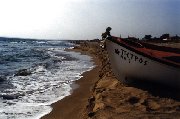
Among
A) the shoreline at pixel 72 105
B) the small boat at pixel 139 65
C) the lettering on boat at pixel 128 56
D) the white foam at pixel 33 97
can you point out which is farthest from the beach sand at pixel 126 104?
the lettering on boat at pixel 128 56

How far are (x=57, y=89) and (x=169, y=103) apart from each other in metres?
5.34

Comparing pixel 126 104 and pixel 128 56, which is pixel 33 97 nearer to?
pixel 128 56

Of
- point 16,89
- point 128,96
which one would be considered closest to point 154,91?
point 128,96

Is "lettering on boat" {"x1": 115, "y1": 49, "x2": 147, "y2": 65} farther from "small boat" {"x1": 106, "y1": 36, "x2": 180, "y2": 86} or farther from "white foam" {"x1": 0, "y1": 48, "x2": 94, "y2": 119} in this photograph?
"white foam" {"x1": 0, "y1": 48, "x2": 94, "y2": 119}

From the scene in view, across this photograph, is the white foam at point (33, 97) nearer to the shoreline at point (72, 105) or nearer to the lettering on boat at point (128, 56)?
the shoreline at point (72, 105)

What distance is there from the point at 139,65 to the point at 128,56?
0.39 m

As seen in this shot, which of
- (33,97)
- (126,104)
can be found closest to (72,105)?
(33,97)

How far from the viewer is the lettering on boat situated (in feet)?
26.7

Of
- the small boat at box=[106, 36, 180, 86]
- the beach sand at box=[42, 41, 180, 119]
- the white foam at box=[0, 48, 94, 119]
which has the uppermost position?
the small boat at box=[106, 36, 180, 86]

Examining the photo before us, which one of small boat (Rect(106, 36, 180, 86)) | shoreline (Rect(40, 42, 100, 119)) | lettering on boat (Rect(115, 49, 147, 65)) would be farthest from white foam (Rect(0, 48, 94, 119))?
lettering on boat (Rect(115, 49, 147, 65))

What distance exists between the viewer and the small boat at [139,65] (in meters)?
7.88

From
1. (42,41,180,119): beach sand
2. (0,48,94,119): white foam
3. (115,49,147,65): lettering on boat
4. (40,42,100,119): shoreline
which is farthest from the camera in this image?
(115,49,147,65): lettering on boat

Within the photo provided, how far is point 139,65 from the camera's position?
8234 millimetres

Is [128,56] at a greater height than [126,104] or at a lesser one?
greater
